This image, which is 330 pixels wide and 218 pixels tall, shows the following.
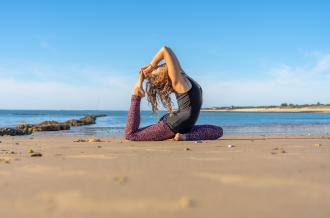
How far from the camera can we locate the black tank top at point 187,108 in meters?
7.57

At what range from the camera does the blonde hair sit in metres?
7.60

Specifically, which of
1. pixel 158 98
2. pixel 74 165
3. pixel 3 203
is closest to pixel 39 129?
pixel 158 98

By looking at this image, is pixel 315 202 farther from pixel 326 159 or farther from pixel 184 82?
pixel 184 82

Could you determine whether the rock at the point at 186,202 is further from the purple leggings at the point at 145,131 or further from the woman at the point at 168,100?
the purple leggings at the point at 145,131

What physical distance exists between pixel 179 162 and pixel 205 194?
4.45 ft

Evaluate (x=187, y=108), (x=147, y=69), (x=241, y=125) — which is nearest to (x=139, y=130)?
(x=187, y=108)

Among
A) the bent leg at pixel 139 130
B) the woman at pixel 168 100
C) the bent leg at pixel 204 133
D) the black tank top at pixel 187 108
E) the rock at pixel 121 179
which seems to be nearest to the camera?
the rock at pixel 121 179

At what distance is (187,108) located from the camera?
7.61 meters

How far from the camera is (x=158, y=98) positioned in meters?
7.94

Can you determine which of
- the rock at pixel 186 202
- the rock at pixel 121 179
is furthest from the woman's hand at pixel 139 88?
the rock at pixel 186 202

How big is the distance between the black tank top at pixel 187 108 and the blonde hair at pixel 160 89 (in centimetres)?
18

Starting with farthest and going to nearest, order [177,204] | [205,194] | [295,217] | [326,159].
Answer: [326,159] < [205,194] < [177,204] < [295,217]

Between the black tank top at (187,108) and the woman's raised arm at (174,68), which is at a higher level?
the woman's raised arm at (174,68)

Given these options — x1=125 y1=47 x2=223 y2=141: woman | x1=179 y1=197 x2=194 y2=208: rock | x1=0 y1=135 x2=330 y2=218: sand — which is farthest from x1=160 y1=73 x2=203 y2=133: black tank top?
x1=179 y1=197 x2=194 y2=208: rock
